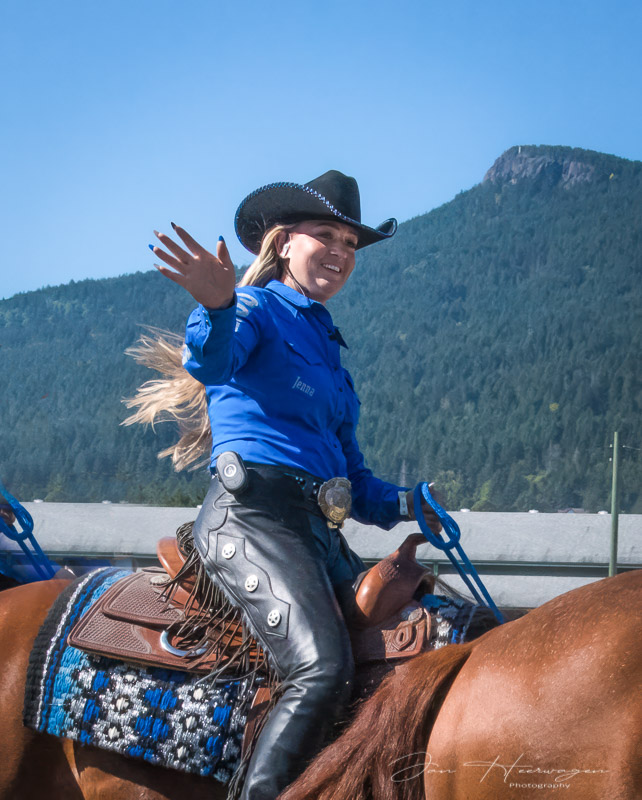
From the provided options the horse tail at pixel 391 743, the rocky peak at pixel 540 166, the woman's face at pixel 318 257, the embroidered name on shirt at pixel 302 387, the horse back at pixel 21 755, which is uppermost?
the rocky peak at pixel 540 166

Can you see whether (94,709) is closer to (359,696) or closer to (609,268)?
(359,696)

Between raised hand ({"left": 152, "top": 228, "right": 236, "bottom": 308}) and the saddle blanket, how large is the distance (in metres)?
1.00

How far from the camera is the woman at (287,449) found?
70.4 inches

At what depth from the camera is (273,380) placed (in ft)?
7.16

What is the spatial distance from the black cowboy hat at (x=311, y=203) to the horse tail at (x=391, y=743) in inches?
56.1

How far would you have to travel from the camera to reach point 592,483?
7406mm

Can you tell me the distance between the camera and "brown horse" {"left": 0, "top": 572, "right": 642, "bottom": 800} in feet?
4.23

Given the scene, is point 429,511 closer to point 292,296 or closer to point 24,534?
point 292,296

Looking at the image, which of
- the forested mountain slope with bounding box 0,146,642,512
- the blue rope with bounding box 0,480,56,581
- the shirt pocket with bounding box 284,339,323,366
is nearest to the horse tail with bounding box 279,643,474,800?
the shirt pocket with bounding box 284,339,323,366

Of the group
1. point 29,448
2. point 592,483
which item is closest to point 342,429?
point 592,483

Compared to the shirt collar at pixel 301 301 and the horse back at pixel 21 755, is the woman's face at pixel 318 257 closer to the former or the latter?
the shirt collar at pixel 301 301

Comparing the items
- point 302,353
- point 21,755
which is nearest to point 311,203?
point 302,353

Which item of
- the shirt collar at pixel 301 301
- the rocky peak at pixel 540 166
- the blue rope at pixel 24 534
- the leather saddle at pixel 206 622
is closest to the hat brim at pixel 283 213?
the shirt collar at pixel 301 301

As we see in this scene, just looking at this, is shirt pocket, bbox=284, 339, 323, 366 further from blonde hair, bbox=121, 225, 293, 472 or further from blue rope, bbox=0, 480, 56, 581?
blue rope, bbox=0, 480, 56, 581
